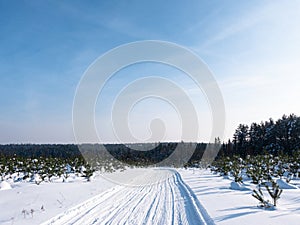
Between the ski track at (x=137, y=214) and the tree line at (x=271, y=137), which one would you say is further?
the tree line at (x=271, y=137)

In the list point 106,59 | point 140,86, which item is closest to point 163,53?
point 106,59

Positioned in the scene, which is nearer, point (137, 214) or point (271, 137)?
point (137, 214)

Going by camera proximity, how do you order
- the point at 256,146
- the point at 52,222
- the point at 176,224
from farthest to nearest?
1. the point at 256,146
2. the point at 52,222
3. the point at 176,224

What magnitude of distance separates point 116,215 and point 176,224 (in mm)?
2235

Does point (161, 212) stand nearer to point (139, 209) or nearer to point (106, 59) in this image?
point (139, 209)

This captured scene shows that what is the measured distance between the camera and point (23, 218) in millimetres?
8297

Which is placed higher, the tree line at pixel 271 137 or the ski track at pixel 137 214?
the tree line at pixel 271 137

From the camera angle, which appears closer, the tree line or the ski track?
the ski track

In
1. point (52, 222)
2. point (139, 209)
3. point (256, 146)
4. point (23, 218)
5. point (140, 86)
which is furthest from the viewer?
point (256, 146)

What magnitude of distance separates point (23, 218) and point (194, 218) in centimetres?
516

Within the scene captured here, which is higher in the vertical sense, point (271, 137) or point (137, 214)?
point (271, 137)

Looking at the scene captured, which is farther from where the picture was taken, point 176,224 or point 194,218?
point 194,218

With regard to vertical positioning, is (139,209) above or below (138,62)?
below

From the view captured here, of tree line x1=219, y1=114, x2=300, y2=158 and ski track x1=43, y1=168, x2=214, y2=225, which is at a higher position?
tree line x1=219, y1=114, x2=300, y2=158
